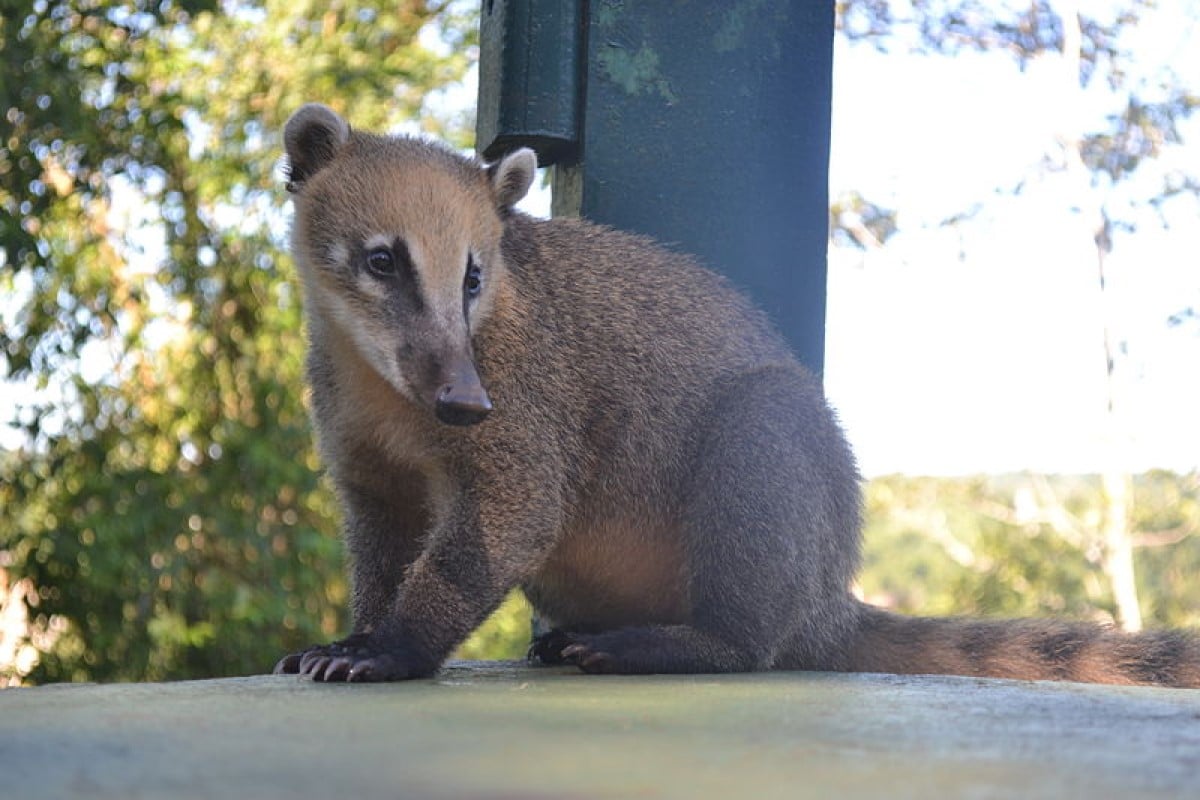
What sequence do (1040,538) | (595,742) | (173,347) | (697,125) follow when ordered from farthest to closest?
(1040,538) → (173,347) → (697,125) → (595,742)

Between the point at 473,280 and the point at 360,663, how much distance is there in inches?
38.7

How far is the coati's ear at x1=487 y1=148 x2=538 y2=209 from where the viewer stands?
3.83 metres

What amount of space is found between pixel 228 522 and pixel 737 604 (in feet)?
16.7

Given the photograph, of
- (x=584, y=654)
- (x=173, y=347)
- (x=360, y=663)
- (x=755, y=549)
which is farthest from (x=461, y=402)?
(x=173, y=347)

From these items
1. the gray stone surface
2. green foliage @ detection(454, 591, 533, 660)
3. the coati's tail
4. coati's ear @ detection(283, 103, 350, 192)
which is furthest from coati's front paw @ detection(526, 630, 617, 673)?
green foliage @ detection(454, 591, 533, 660)

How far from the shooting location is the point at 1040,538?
15.2 m

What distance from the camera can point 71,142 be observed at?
665 centimetres

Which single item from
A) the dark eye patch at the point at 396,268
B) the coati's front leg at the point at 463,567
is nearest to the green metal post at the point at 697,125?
the dark eye patch at the point at 396,268

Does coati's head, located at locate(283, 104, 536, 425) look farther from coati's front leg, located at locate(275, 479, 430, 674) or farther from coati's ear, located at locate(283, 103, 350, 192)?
coati's front leg, located at locate(275, 479, 430, 674)

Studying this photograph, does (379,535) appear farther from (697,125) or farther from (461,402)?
(697,125)

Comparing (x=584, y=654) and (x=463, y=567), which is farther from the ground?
(x=463, y=567)

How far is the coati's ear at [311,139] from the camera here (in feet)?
12.3

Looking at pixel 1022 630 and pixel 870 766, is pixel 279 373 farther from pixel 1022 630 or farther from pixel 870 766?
pixel 870 766

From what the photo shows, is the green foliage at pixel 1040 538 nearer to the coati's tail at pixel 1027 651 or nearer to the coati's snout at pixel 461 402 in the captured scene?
the coati's tail at pixel 1027 651
